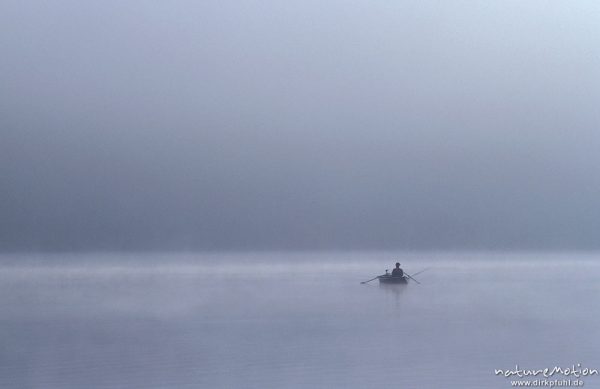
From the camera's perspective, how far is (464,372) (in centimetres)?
1074

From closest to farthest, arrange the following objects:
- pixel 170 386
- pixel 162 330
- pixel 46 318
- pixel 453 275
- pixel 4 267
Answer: pixel 170 386 → pixel 162 330 → pixel 46 318 → pixel 453 275 → pixel 4 267

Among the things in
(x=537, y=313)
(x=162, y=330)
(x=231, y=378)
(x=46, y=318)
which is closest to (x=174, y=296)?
(x=46, y=318)

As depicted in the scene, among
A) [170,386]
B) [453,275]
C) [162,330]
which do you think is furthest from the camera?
[453,275]

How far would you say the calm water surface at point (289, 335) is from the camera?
10602 mm

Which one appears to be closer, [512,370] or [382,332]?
[512,370]

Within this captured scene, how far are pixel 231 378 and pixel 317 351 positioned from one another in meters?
2.00

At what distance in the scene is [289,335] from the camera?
13695mm

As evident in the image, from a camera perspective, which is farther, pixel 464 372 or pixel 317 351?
pixel 317 351

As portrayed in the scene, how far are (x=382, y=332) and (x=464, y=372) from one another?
11.9ft

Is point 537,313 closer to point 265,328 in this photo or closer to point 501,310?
point 501,310

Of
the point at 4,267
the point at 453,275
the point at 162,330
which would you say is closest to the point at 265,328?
the point at 162,330

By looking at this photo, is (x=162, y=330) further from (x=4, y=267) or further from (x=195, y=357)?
(x=4, y=267)

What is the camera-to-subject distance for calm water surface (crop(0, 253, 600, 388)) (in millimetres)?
10602

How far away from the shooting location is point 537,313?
16828 millimetres
